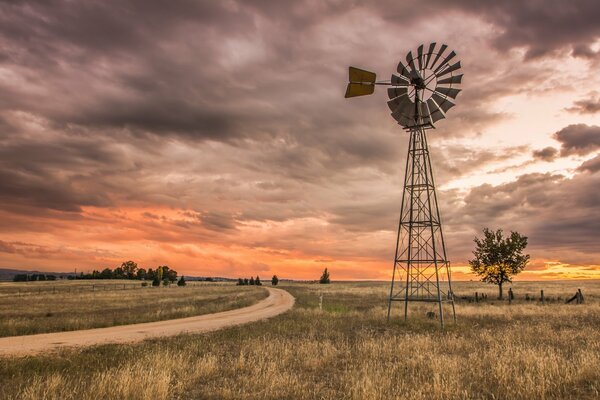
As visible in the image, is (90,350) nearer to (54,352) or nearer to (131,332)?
(54,352)

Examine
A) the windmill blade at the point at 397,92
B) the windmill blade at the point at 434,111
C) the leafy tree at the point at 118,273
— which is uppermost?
the windmill blade at the point at 397,92

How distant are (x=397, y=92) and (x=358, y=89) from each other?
459 cm

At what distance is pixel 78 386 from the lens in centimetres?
1082

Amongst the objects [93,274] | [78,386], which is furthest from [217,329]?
[93,274]

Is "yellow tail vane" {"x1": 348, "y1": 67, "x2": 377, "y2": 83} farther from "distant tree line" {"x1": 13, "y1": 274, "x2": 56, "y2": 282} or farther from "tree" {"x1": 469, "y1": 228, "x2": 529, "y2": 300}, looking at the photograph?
"distant tree line" {"x1": 13, "y1": 274, "x2": 56, "y2": 282}

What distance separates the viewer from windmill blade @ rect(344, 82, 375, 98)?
2408cm

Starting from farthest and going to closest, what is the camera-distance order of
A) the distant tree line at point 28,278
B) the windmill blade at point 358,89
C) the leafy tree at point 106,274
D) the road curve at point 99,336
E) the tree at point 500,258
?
the leafy tree at point 106,274
the distant tree line at point 28,278
the tree at point 500,258
the windmill blade at point 358,89
the road curve at point 99,336

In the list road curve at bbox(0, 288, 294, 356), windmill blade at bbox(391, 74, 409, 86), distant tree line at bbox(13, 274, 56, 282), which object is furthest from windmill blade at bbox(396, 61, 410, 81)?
distant tree line at bbox(13, 274, 56, 282)

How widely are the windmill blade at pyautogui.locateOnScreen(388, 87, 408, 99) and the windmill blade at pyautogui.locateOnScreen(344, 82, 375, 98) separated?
374 centimetres

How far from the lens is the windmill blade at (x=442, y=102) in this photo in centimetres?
2653

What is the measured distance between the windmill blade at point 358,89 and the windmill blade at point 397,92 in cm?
374

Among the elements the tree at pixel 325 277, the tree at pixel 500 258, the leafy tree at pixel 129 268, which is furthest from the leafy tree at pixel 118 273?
the tree at pixel 500 258

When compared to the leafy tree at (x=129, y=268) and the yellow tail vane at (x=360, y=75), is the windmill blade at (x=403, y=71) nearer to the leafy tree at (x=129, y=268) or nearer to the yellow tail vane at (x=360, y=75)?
the yellow tail vane at (x=360, y=75)

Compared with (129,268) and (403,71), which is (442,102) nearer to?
(403,71)
